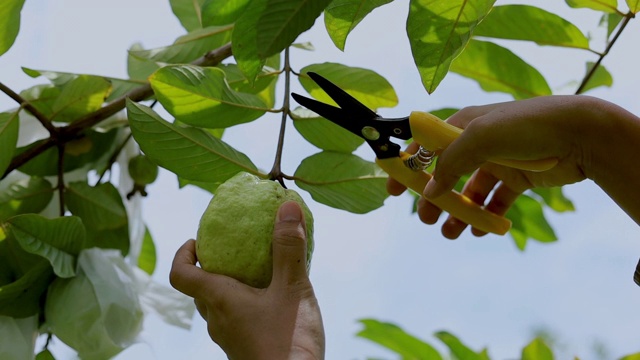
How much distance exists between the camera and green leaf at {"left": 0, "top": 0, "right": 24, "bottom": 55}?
144cm

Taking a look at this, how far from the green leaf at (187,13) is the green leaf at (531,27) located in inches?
23.3

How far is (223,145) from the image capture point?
1414 millimetres

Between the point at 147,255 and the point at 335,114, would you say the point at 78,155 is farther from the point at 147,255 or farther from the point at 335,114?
the point at 335,114

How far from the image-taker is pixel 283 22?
3.27 feet

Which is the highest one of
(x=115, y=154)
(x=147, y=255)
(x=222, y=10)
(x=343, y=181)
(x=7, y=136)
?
(x=222, y=10)

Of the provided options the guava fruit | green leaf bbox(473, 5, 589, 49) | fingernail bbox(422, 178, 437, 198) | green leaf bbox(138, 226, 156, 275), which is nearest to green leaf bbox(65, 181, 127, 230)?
green leaf bbox(138, 226, 156, 275)

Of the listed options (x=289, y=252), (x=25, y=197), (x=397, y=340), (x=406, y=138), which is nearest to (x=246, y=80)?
(x=406, y=138)

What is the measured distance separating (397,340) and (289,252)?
913mm

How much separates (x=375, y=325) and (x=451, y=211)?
1.62 feet

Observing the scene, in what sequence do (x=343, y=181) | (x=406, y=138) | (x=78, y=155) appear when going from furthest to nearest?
(x=78, y=155) → (x=343, y=181) → (x=406, y=138)

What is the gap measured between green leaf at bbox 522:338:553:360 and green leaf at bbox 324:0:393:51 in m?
0.90

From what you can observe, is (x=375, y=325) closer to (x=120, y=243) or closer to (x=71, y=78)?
(x=120, y=243)

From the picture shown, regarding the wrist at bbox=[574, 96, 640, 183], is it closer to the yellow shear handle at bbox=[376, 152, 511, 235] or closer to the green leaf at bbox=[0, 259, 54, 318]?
the yellow shear handle at bbox=[376, 152, 511, 235]

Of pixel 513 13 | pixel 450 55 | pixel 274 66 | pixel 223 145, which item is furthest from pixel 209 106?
pixel 513 13
